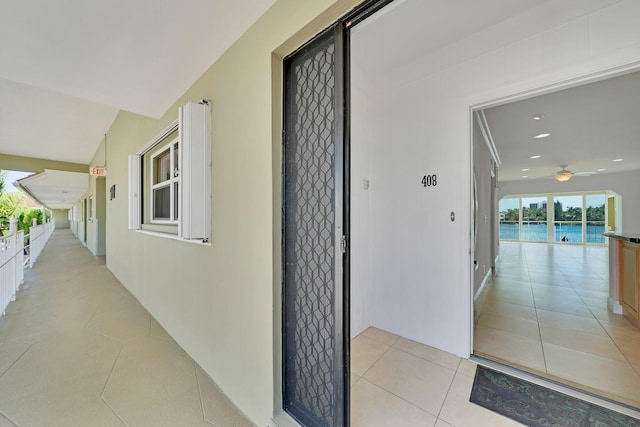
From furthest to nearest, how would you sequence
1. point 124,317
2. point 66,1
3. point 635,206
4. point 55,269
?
point 635,206, point 55,269, point 124,317, point 66,1

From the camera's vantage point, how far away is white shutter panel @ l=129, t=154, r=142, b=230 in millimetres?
3139

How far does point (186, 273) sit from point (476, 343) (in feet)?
9.05

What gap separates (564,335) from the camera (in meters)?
2.39

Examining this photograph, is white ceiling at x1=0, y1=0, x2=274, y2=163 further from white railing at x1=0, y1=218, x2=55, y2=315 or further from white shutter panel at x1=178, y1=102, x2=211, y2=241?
white railing at x1=0, y1=218, x2=55, y2=315

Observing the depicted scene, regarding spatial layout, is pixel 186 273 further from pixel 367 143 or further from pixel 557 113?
pixel 557 113

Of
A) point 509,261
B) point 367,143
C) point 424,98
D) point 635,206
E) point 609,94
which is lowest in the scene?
point 509,261

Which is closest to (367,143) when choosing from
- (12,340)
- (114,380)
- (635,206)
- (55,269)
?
(114,380)

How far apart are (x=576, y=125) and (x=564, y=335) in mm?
3029

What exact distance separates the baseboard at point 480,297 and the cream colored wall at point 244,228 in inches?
101

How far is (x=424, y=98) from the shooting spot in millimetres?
2311

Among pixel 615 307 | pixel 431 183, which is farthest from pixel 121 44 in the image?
pixel 615 307

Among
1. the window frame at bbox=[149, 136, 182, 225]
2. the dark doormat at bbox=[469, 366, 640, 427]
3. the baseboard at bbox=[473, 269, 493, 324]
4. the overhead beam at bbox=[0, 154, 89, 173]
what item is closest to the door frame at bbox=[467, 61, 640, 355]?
the dark doormat at bbox=[469, 366, 640, 427]

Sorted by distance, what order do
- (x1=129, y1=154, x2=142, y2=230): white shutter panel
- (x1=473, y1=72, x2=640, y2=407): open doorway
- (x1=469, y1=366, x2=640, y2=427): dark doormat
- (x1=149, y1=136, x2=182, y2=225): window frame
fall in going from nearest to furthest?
(x1=469, y1=366, x2=640, y2=427): dark doormat < (x1=473, y1=72, x2=640, y2=407): open doorway < (x1=149, y1=136, x2=182, y2=225): window frame < (x1=129, y1=154, x2=142, y2=230): white shutter panel

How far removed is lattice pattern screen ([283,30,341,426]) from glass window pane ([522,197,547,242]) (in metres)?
13.8
